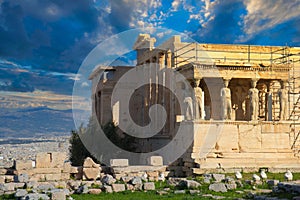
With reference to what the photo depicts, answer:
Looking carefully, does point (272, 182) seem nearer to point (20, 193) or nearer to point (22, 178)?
point (20, 193)

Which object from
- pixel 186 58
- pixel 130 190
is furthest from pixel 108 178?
pixel 186 58

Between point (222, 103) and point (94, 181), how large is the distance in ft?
25.4

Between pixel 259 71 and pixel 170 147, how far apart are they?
5516mm

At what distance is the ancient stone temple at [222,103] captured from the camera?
19750mm

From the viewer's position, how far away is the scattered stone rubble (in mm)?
13758

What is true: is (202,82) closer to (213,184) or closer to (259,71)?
(259,71)

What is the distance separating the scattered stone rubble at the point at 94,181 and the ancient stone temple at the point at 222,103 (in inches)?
86.8

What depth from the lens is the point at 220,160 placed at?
1934cm

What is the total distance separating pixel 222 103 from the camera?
2181cm

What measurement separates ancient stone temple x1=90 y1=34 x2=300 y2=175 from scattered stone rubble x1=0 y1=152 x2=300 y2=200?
2204 millimetres

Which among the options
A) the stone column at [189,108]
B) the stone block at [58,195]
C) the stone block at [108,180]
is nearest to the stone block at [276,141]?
the stone column at [189,108]

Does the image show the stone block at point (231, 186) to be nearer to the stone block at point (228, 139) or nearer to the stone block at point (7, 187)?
the stone block at point (228, 139)

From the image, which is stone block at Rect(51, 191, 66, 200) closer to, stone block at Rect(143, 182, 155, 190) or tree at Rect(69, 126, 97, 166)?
stone block at Rect(143, 182, 155, 190)

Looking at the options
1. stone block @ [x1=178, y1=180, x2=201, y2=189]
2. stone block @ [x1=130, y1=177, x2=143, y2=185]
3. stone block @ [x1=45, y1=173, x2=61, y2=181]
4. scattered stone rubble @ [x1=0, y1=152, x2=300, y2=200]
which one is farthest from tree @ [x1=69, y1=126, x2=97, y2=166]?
stone block @ [x1=178, y1=180, x2=201, y2=189]
